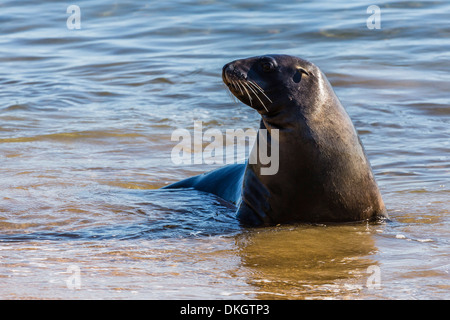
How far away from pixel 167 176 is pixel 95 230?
2072 mm

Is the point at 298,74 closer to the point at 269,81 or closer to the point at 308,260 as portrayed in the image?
the point at 269,81

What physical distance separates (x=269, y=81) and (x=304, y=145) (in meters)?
0.43

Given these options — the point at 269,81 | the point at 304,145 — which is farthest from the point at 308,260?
the point at 269,81

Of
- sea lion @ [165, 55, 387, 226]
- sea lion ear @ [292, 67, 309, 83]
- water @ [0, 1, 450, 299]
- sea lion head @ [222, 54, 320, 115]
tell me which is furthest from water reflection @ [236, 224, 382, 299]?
sea lion ear @ [292, 67, 309, 83]

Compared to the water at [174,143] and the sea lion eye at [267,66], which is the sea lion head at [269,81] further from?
the water at [174,143]

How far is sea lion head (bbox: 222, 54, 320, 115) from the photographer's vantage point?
4.62 metres

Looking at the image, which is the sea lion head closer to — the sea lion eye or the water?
the sea lion eye

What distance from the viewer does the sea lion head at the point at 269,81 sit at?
462cm

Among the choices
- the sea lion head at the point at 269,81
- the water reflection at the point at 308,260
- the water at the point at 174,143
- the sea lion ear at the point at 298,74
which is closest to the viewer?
the water reflection at the point at 308,260

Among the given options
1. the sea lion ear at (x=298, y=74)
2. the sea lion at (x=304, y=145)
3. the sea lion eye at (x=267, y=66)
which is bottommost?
the sea lion at (x=304, y=145)

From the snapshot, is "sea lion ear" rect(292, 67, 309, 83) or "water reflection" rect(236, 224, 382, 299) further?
"sea lion ear" rect(292, 67, 309, 83)

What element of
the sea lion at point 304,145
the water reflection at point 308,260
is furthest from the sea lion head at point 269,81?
the water reflection at point 308,260

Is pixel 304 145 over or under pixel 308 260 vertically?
over

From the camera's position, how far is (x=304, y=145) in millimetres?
4656
